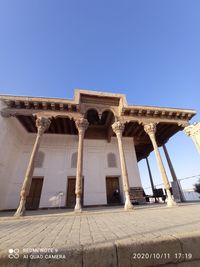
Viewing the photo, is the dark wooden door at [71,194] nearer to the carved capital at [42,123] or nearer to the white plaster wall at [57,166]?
the white plaster wall at [57,166]

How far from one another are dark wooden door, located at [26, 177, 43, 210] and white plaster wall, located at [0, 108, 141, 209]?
406 millimetres

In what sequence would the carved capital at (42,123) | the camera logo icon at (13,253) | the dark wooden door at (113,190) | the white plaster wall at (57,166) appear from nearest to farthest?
the camera logo icon at (13,253)
the carved capital at (42,123)
the white plaster wall at (57,166)
the dark wooden door at (113,190)

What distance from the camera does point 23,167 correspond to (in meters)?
10.2

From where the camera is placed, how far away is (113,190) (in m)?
11.0

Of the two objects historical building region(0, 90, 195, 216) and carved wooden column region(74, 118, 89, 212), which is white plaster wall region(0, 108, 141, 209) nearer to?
historical building region(0, 90, 195, 216)

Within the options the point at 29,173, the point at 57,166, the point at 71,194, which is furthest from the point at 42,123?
the point at 71,194

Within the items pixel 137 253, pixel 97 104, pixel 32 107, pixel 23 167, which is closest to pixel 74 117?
pixel 97 104

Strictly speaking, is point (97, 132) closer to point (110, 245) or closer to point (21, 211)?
point (21, 211)

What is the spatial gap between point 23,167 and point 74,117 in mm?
5300

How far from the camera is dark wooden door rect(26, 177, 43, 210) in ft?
31.1

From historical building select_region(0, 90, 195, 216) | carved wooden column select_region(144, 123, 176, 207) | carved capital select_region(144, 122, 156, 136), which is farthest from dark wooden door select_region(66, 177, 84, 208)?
carved capital select_region(144, 122, 156, 136)

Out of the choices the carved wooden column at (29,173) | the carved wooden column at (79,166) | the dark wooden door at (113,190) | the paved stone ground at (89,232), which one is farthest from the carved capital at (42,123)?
the dark wooden door at (113,190)

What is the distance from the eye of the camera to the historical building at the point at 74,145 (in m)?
8.43

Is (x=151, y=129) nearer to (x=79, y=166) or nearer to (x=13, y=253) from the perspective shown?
(x=79, y=166)
